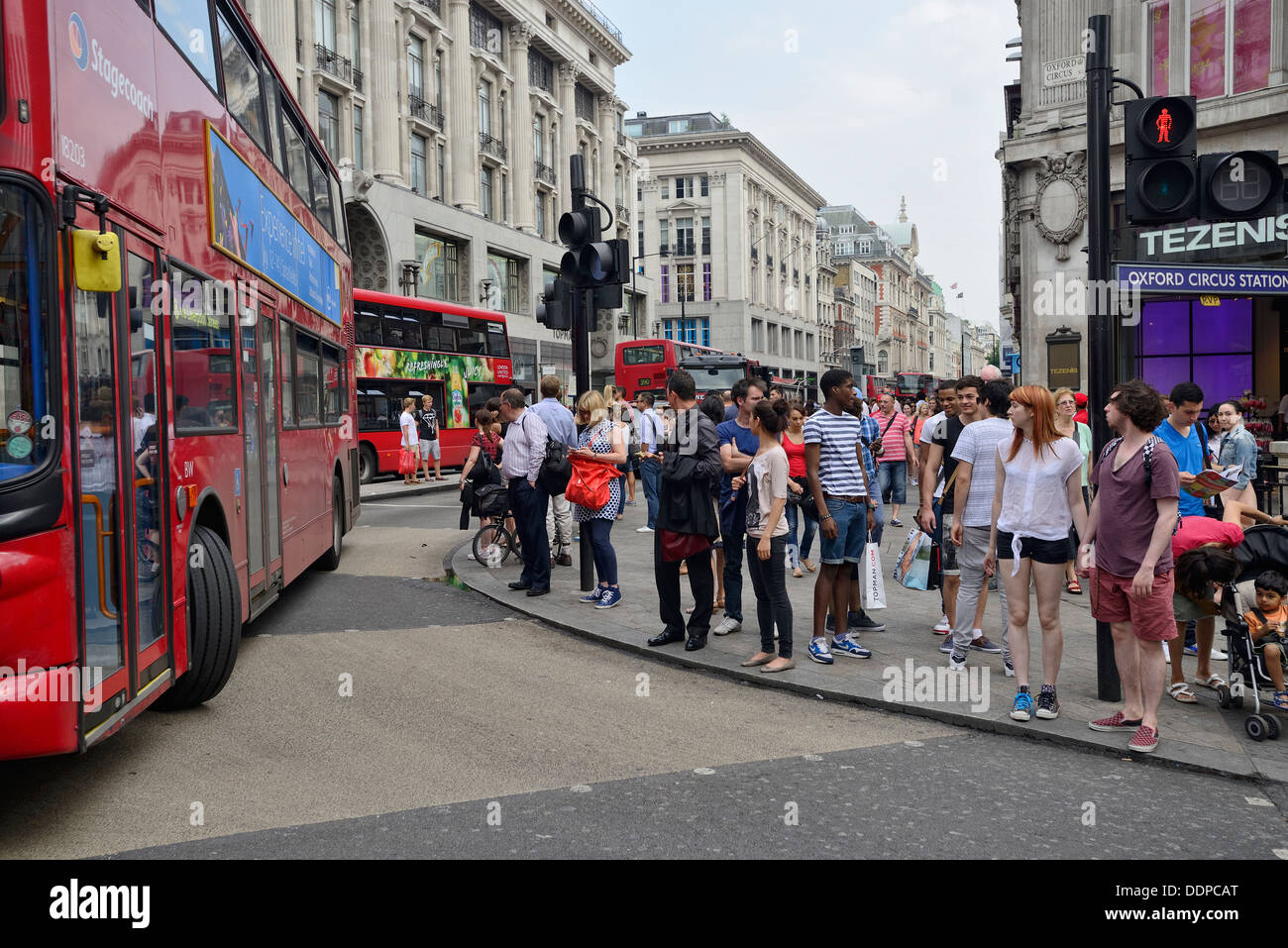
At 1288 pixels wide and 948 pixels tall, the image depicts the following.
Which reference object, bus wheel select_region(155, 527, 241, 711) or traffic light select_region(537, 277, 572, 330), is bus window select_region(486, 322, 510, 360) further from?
bus wheel select_region(155, 527, 241, 711)

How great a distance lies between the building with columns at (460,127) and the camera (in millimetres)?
34188

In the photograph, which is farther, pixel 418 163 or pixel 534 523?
pixel 418 163

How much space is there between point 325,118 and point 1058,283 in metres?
23.0

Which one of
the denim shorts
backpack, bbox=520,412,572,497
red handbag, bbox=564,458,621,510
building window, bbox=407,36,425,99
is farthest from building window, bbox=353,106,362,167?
the denim shorts

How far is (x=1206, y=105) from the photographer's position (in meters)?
18.8

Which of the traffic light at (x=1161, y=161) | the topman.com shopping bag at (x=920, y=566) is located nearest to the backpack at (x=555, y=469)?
the topman.com shopping bag at (x=920, y=566)

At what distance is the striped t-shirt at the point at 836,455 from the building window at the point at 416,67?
113 ft

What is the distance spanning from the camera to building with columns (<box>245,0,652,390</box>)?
34188mm

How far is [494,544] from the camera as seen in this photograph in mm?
11492

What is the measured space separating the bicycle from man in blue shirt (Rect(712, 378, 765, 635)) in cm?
385

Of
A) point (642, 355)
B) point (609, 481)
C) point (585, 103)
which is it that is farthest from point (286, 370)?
point (585, 103)

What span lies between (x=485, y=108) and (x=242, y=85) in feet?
130

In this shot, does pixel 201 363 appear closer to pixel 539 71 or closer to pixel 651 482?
pixel 651 482
